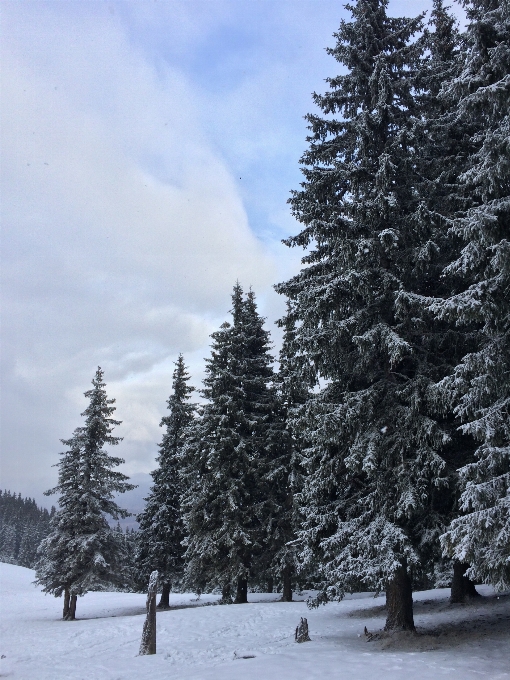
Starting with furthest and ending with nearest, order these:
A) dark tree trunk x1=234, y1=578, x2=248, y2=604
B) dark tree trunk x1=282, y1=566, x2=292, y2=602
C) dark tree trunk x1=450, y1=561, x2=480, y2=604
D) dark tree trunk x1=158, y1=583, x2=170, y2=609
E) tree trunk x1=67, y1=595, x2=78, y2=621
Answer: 1. dark tree trunk x1=158, y1=583, x2=170, y2=609
2. tree trunk x1=67, y1=595, x2=78, y2=621
3. dark tree trunk x1=234, y1=578, x2=248, y2=604
4. dark tree trunk x1=282, y1=566, x2=292, y2=602
5. dark tree trunk x1=450, y1=561, x2=480, y2=604

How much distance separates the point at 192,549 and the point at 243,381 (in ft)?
28.1

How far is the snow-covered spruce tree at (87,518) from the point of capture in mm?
25469

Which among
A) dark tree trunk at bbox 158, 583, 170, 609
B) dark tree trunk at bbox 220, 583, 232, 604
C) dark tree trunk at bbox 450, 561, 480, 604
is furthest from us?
dark tree trunk at bbox 158, 583, 170, 609

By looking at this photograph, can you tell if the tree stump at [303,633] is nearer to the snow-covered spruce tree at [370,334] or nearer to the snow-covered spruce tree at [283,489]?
the snow-covered spruce tree at [370,334]

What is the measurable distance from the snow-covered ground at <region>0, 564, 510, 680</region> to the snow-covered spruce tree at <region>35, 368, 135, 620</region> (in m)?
2.58

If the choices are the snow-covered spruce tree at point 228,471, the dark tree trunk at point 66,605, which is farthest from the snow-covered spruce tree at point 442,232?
the dark tree trunk at point 66,605

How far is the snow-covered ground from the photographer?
8992 millimetres

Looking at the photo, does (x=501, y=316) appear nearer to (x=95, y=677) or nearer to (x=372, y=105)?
(x=372, y=105)

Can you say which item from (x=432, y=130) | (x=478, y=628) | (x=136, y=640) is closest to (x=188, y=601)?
(x=136, y=640)

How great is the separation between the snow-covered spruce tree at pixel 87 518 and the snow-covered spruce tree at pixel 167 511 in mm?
1487

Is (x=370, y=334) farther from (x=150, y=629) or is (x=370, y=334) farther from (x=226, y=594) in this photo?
(x=226, y=594)

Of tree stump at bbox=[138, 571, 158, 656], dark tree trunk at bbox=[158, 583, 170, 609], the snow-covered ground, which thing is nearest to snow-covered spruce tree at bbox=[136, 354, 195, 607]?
dark tree trunk at bbox=[158, 583, 170, 609]

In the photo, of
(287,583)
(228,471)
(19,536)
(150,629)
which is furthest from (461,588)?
(19,536)

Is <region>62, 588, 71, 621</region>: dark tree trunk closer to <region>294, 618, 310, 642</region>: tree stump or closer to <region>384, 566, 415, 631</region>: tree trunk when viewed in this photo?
<region>294, 618, 310, 642</region>: tree stump
